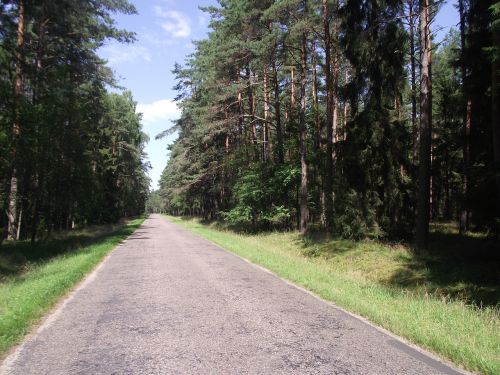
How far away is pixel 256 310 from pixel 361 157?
11.7 meters

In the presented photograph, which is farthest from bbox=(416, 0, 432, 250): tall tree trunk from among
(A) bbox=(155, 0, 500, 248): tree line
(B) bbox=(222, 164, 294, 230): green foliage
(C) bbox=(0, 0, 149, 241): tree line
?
(C) bbox=(0, 0, 149, 241): tree line

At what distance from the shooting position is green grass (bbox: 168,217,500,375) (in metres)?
5.67

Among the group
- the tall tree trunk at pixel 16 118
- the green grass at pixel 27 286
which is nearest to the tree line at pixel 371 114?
the green grass at pixel 27 286

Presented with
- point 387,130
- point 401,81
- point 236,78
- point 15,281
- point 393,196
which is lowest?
point 15,281

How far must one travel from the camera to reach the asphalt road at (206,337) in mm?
4688

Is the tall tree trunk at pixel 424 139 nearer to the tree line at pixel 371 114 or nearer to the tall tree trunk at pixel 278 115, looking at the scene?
the tree line at pixel 371 114

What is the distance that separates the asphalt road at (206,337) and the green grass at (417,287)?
422mm

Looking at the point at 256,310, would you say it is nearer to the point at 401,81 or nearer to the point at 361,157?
the point at 361,157

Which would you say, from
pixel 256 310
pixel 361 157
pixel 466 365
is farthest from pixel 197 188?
pixel 466 365

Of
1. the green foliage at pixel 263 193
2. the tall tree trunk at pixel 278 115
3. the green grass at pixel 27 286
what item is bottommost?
the green grass at pixel 27 286

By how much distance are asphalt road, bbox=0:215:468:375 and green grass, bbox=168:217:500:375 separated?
0.42 metres

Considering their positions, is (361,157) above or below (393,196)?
above

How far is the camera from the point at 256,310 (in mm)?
7266

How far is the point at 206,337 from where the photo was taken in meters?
5.69
